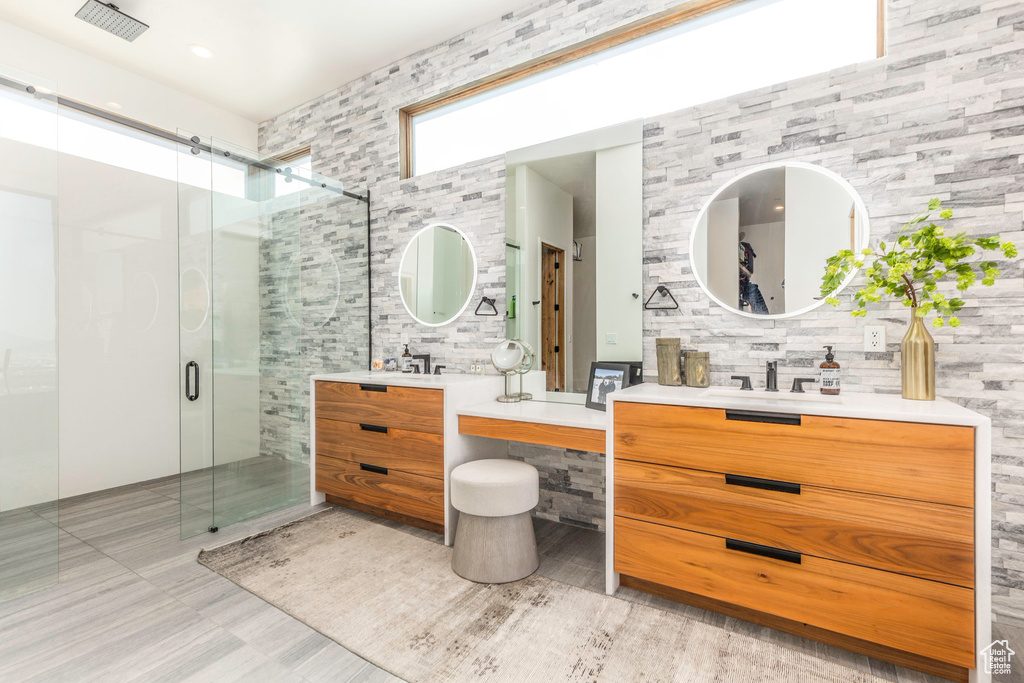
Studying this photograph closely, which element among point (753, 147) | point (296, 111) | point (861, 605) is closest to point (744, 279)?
point (753, 147)

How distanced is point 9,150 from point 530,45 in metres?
2.62

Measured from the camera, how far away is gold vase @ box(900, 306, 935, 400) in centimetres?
171

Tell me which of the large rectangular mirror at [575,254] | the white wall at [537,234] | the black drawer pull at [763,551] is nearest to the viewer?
the black drawer pull at [763,551]

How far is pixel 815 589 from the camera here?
1.58 meters

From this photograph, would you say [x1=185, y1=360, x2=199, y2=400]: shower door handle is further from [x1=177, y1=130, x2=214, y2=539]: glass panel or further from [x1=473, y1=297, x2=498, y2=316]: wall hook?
[x1=473, y1=297, x2=498, y2=316]: wall hook

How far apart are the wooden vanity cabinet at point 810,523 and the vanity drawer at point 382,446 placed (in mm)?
1034

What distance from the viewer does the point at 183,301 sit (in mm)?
2723

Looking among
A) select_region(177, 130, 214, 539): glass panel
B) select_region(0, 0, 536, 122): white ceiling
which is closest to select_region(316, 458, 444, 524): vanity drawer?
select_region(177, 130, 214, 539): glass panel

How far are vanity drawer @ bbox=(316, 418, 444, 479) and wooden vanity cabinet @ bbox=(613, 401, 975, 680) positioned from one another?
1034 mm

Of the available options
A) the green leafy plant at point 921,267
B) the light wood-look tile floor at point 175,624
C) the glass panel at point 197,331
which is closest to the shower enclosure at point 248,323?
the glass panel at point 197,331

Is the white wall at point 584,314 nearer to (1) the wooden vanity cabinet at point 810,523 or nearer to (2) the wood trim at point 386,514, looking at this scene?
(1) the wooden vanity cabinet at point 810,523

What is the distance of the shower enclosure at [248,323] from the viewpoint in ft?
8.87

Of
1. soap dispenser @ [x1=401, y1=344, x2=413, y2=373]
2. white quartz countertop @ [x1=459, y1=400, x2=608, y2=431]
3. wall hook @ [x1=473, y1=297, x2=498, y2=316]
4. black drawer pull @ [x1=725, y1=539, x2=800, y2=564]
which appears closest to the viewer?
black drawer pull @ [x1=725, y1=539, x2=800, y2=564]

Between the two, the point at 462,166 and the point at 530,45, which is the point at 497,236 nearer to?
the point at 462,166
